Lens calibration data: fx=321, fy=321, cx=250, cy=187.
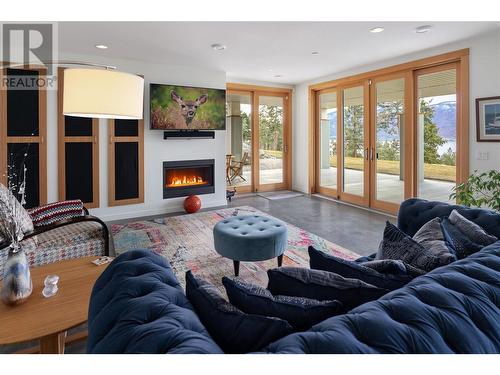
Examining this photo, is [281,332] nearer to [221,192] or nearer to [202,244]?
[202,244]

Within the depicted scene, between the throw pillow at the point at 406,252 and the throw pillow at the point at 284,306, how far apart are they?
0.57m

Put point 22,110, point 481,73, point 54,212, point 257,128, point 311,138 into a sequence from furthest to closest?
point 257,128
point 311,138
point 22,110
point 481,73
point 54,212

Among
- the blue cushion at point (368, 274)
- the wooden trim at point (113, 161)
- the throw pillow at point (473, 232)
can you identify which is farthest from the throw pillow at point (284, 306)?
the wooden trim at point (113, 161)

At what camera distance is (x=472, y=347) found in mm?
817

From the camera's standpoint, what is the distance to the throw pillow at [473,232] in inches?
62.3

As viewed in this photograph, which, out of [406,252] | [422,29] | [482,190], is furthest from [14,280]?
[482,190]

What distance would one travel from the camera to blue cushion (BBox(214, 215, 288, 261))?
111 inches

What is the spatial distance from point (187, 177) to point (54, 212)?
292cm

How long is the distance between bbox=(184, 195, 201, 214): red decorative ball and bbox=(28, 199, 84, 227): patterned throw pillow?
2296 millimetres

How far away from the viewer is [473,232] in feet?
5.38

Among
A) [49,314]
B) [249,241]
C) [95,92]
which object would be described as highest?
[95,92]

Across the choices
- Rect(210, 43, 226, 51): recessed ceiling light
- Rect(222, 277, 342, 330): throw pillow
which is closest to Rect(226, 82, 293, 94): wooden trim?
Rect(210, 43, 226, 51): recessed ceiling light

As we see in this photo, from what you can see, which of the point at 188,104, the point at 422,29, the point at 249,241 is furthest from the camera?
the point at 188,104

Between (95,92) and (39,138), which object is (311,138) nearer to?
(39,138)
